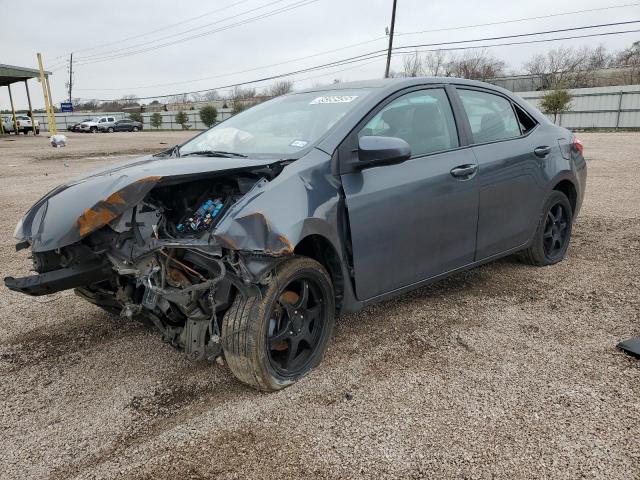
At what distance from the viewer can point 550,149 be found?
14.8 ft

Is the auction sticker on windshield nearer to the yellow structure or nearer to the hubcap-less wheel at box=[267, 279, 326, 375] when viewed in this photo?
the hubcap-less wheel at box=[267, 279, 326, 375]

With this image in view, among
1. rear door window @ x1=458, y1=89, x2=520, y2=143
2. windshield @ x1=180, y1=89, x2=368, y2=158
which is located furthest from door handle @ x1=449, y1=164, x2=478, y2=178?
windshield @ x1=180, y1=89, x2=368, y2=158

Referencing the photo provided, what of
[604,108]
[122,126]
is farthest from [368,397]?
[122,126]

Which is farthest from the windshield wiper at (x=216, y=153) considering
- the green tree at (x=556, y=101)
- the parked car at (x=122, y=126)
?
the parked car at (x=122, y=126)

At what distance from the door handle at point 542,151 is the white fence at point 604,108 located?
91.6ft

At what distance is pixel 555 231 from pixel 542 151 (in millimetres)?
886

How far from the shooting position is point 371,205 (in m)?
3.08

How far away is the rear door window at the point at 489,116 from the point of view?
12.9 feet

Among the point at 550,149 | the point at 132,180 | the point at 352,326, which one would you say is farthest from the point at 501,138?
the point at 132,180

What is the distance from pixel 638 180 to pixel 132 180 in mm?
10620

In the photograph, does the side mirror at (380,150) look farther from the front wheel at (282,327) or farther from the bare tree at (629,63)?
the bare tree at (629,63)

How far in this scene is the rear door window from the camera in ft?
12.9

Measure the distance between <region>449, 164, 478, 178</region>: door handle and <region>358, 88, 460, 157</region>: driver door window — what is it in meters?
0.17

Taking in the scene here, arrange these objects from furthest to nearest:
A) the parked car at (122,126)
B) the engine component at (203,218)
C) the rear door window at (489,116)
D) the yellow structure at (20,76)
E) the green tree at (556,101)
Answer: the parked car at (122,126), the yellow structure at (20,76), the green tree at (556,101), the rear door window at (489,116), the engine component at (203,218)
